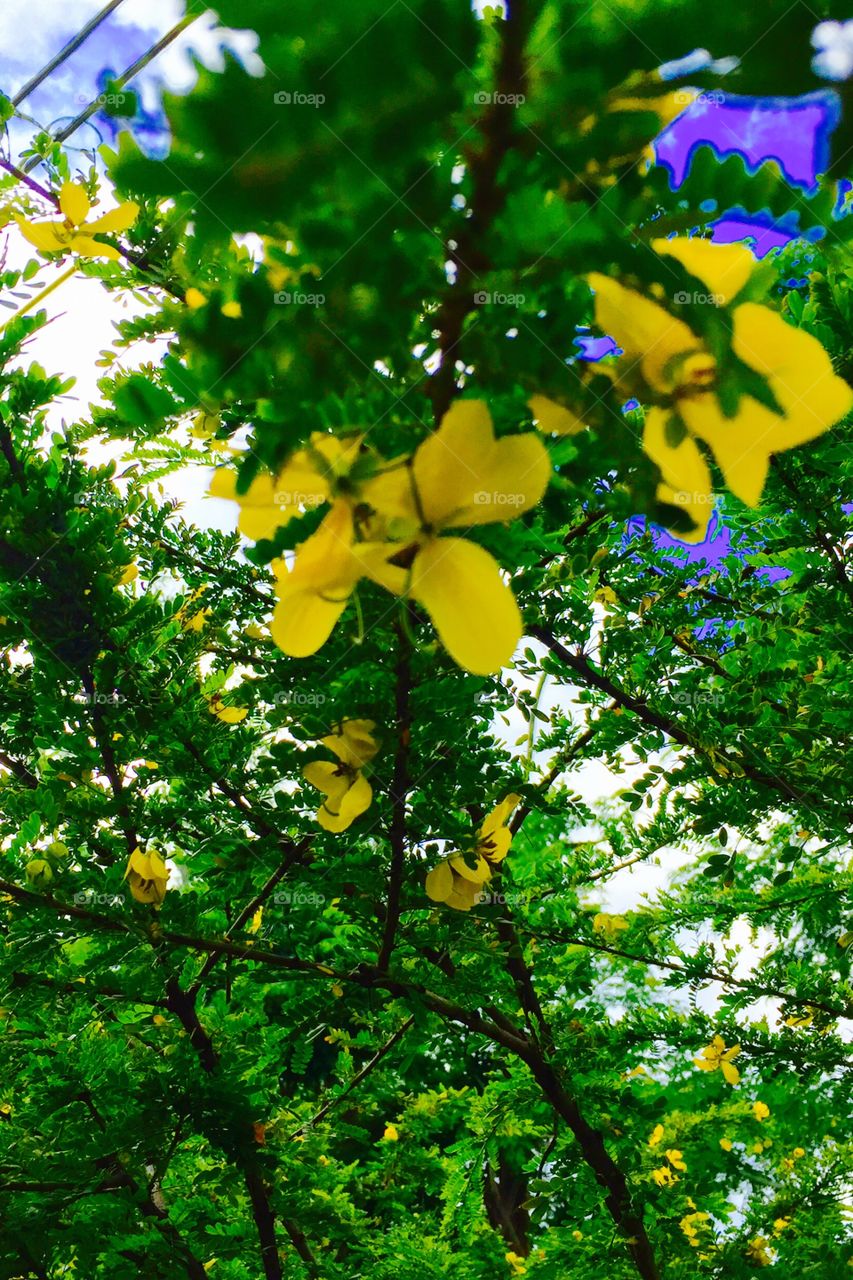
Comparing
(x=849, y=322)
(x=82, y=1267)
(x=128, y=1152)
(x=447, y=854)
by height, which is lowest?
(x=82, y=1267)

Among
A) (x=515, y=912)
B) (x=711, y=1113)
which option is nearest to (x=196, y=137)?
(x=515, y=912)

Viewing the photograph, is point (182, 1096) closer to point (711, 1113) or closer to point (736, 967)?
point (736, 967)

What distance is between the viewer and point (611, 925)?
2246 mm

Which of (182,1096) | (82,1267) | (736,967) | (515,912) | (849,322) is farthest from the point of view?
(736,967)

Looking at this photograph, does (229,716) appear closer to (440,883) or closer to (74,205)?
(440,883)

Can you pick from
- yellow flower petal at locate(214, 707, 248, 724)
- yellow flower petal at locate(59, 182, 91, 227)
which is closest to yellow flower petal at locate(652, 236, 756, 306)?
yellow flower petal at locate(59, 182, 91, 227)

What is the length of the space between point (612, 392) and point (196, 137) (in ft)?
0.66

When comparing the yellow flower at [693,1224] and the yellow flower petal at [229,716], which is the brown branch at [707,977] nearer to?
the yellow flower petal at [229,716]

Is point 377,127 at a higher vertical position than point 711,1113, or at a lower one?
lower

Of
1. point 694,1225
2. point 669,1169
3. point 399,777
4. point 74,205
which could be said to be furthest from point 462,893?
point 694,1225

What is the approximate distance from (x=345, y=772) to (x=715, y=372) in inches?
20.2

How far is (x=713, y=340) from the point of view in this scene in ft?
1.22

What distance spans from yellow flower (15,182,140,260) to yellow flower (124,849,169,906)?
76 cm

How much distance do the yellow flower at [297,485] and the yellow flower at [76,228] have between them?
1.25ft
